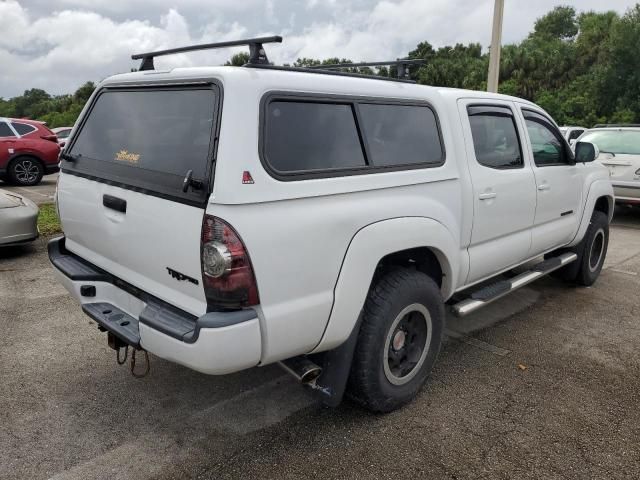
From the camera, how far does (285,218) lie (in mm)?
2422

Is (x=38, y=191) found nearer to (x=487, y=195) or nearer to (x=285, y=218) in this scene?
(x=487, y=195)

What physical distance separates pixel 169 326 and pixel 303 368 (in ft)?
2.38

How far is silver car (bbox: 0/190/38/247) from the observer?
239 inches

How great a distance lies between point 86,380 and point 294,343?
5.88 ft

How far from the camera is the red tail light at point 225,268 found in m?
2.30

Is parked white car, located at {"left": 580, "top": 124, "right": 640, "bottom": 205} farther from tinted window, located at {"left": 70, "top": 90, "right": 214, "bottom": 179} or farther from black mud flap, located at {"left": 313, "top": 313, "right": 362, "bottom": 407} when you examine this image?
tinted window, located at {"left": 70, "top": 90, "right": 214, "bottom": 179}

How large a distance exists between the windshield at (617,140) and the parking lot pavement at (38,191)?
33.1ft

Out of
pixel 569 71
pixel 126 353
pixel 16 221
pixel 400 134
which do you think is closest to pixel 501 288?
pixel 400 134

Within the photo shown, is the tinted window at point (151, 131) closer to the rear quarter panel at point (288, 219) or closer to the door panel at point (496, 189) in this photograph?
the rear quarter panel at point (288, 219)

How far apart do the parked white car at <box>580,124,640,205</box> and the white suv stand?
6.16 m

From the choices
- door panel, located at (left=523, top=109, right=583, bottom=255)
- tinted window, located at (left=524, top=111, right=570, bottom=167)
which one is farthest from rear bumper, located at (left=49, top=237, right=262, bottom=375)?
tinted window, located at (left=524, top=111, right=570, bottom=167)

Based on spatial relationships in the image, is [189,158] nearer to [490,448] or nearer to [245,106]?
[245,106]

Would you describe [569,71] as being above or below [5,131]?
above

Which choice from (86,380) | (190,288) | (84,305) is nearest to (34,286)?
(86,380)
